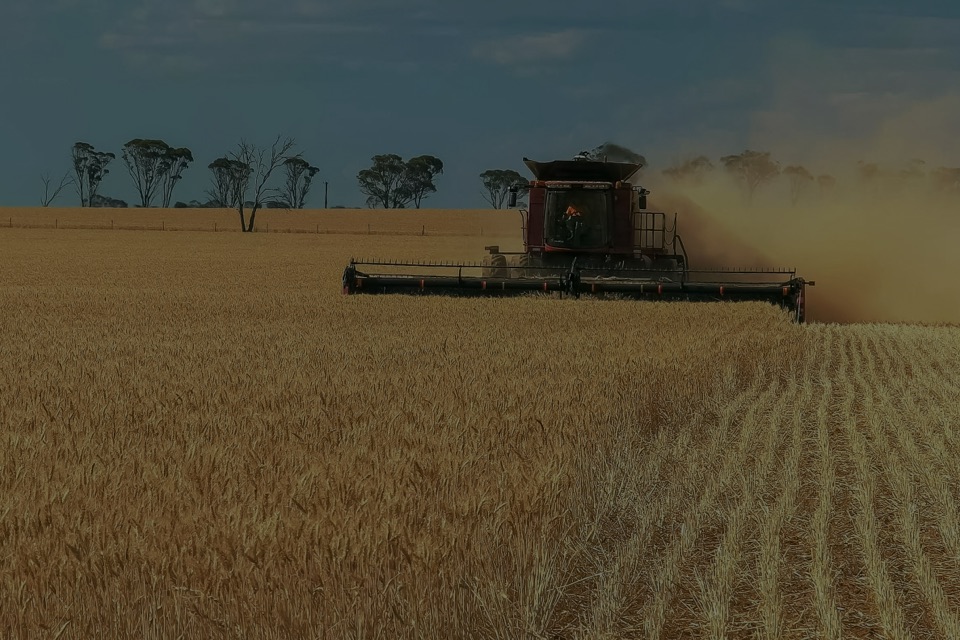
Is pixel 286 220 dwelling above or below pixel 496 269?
above

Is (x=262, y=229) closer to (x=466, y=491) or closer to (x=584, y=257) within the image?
(x=584, y=257)

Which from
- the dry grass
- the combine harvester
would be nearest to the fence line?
the dry grass

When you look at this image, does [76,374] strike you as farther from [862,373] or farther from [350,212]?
[350,212]

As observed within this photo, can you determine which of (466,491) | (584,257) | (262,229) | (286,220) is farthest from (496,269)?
(286,220)

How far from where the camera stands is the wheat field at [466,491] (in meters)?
3.85

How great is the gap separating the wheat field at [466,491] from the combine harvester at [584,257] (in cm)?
639

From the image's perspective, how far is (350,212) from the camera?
308 ft

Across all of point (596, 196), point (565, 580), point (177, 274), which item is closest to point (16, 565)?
point (565, 580)

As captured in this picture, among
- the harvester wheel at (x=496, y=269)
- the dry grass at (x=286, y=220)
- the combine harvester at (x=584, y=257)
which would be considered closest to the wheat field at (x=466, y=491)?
the combine harvester at (x=584, y=257)

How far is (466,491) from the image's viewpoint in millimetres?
5023

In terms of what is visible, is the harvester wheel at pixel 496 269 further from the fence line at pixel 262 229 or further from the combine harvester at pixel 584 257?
the fence line at pixel 262 229

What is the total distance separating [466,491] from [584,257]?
1580 centimetres

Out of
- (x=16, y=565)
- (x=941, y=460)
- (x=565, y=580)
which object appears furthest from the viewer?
(x=941, y=460)

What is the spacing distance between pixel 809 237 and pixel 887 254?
174 centimetres
